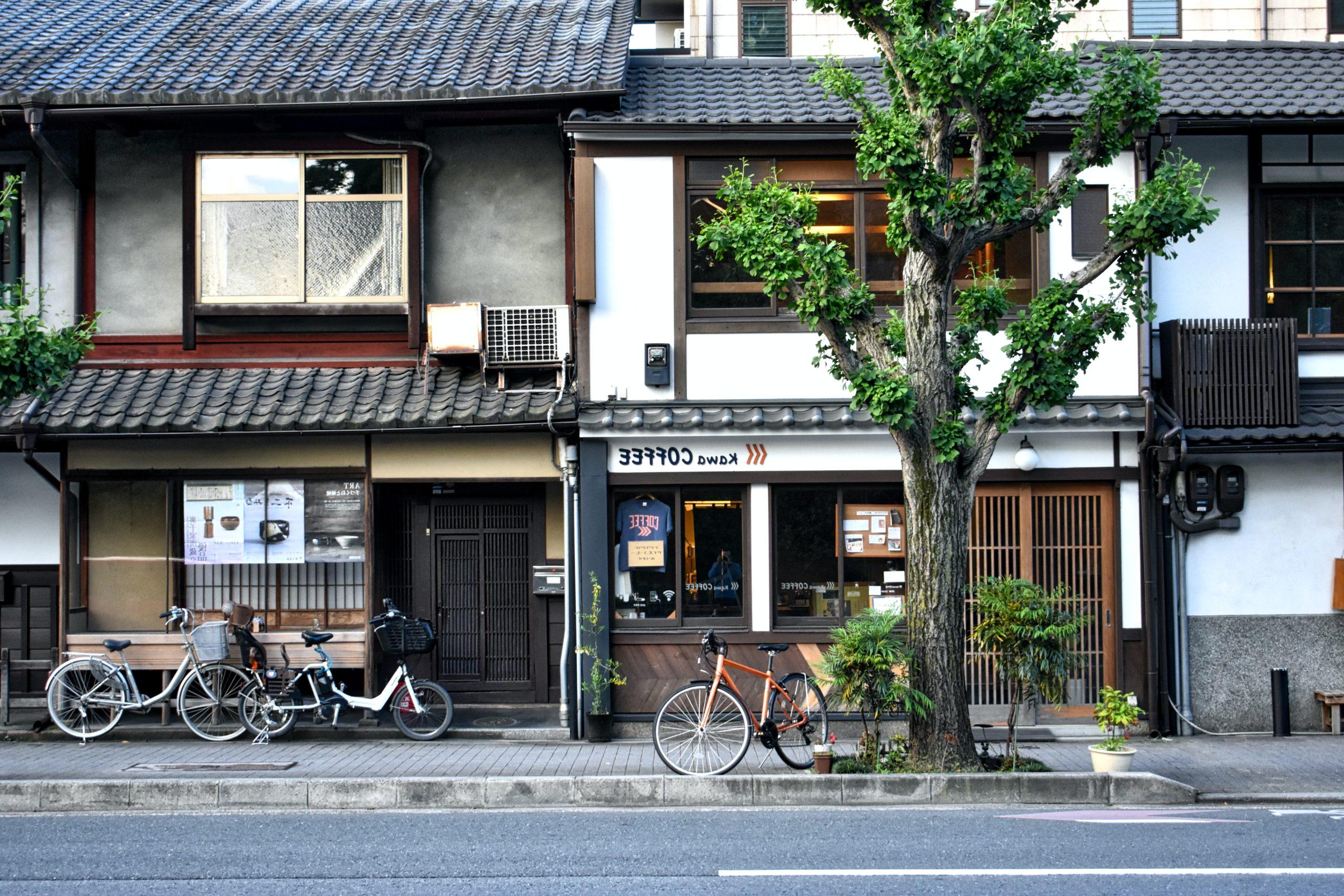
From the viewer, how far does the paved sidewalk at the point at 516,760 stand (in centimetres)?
1043

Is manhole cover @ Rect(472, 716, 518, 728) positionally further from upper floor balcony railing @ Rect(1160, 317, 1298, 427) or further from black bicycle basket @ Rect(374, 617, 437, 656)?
upper floor balcony railing @ Rect(1160, 317, 1298, 427)

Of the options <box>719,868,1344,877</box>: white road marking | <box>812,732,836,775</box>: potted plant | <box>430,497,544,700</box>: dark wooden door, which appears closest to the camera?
<box>719,868,1344,877</box>: white road marking

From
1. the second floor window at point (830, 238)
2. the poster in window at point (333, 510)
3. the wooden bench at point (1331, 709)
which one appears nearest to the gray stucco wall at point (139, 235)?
the poster in window at point (333, 510)

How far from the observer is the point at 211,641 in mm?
12195

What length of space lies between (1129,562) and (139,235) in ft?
38.7

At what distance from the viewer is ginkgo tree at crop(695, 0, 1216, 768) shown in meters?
9.40

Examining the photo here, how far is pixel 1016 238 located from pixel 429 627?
304 inches

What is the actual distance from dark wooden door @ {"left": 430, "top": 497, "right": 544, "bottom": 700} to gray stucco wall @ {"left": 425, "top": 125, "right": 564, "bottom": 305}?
2526mm

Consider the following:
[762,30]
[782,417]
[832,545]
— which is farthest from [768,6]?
[832,545]

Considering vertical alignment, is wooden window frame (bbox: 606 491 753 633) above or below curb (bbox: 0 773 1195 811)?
above

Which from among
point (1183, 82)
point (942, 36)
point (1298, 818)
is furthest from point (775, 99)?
point (1298, 818)

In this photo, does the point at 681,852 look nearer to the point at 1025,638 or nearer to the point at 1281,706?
the point at 1025,638

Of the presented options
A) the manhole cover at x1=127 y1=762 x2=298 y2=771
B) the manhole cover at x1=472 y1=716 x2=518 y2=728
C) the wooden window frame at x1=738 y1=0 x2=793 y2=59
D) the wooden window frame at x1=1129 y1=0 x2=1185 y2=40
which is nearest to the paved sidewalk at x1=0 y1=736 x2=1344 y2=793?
the manhole cover at x1=127 y1=762 x2=298 y2=771

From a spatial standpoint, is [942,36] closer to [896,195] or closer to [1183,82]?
[896,195]
